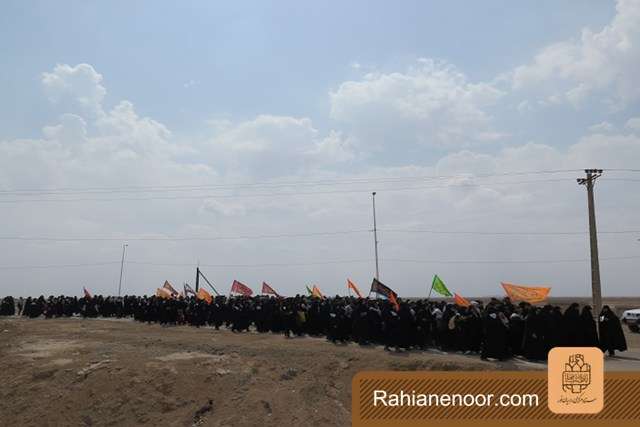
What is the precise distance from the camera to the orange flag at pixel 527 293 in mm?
20195

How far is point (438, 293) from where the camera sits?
87.1ft

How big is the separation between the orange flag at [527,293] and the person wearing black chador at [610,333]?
3799 millimetres

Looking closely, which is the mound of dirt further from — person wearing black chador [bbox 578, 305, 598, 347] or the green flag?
the green flag

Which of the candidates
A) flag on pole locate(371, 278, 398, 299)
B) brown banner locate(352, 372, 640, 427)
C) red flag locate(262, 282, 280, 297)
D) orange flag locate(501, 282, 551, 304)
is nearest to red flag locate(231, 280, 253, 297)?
red flag locate(262, 282, 280, 297)

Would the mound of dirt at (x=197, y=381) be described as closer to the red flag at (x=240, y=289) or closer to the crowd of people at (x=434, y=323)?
the crowd of people at (x=434, y=323)

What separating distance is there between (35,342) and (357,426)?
16702 millimetres

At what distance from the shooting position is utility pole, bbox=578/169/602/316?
2870 cm

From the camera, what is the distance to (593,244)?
29375 millimetres

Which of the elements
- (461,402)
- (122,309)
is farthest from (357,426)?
(122,309)

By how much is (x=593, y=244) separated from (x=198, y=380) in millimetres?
21766

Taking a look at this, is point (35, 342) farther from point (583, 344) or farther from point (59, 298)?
point (583, 344)

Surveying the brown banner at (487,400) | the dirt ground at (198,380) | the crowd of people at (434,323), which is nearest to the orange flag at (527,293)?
the crowd of people at (434,323)

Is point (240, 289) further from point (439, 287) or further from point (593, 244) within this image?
point (593, 244)

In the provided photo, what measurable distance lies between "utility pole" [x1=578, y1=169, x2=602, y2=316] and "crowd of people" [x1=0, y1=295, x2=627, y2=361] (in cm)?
1129
